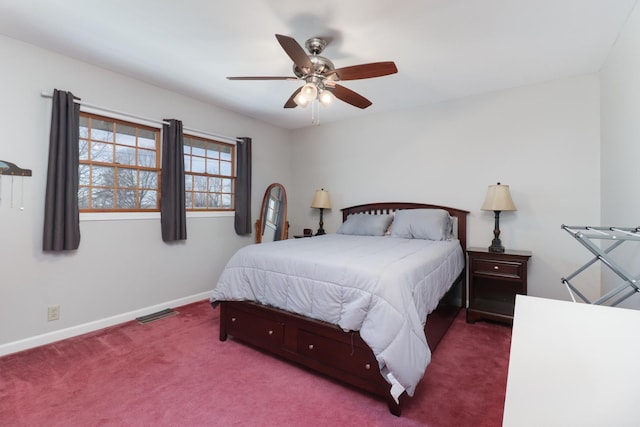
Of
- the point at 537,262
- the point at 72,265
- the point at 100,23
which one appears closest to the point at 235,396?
the point at 72,265

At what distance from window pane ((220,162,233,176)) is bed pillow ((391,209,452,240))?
2360mm

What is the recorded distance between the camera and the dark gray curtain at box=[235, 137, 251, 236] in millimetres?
4129

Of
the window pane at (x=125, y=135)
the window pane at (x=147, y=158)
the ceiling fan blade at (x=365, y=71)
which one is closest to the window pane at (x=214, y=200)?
the window pane at (x=147, y=158)

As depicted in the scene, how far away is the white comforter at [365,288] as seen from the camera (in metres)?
1.69

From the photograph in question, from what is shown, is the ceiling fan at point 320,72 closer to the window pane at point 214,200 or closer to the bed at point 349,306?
the bed at point 349,306

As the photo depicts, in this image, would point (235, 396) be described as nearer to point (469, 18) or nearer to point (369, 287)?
point (369, 287)

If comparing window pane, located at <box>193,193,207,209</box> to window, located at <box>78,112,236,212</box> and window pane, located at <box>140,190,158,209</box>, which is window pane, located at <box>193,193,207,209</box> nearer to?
window, located at <box>78,112,236,212</box>

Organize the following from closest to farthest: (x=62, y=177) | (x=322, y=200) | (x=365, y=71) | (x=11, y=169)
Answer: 1. (x=365, y=71)
2. (x=11, y=169)
3. (x=62, y=177)
4. (x=322, y=200)

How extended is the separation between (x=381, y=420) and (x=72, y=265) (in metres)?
2.88

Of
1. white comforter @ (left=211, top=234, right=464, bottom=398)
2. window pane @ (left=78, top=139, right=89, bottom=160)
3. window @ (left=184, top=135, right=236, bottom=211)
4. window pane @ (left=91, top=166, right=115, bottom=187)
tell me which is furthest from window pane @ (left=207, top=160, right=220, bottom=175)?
white comforter @ (left=211, top=234, right=464, bottom=398)

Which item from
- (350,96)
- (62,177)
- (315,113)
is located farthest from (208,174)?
(350,96)

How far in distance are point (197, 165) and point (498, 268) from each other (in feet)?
11.9

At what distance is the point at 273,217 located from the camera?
4.67m

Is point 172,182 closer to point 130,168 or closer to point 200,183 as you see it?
point 130,168
